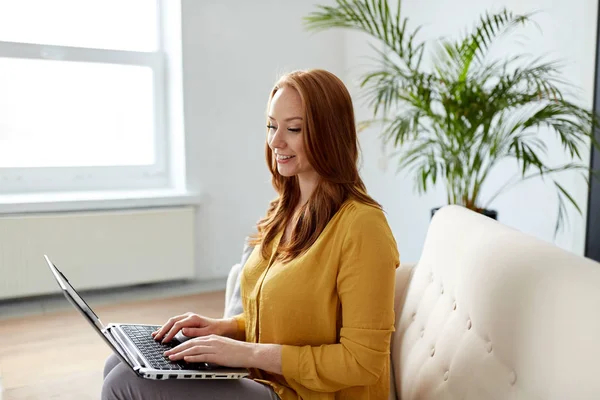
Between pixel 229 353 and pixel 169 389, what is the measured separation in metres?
0.14

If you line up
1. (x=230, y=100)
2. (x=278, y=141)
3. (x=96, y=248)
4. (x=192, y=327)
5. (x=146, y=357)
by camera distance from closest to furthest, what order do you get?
(x=146, y=357)
(x=278, y=141)
(x=192, y=327)
(x=96, y=248)
(x=230, y=100)

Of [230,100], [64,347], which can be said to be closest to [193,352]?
[64,347]

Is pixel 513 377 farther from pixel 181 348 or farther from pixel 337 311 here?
pixel 181 348

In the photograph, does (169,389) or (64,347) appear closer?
(169,389)

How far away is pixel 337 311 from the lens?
134 cm

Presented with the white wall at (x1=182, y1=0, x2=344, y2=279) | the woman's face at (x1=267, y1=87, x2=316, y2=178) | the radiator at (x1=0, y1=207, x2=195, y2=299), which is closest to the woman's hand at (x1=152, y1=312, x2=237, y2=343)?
the woman's face at (x1=267, y1=87, x2=316, y2=178)

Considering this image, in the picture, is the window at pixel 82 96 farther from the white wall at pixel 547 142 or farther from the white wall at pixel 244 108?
the white wall at pixel 547 142

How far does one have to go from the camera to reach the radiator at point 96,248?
3695 millimetres

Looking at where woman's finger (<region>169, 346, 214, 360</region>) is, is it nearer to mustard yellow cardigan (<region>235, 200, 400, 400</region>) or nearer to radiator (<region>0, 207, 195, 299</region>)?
mustard yellow cardigan (<region>235, 200, 400, 400</region>)

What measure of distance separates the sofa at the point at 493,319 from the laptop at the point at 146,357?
1.46 feet

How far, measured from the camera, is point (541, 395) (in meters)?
1.00

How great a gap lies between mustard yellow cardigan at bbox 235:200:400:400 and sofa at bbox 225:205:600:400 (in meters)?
0.15

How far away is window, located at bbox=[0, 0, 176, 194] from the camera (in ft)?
13.0

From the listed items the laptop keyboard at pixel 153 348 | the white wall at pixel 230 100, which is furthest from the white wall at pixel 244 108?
the laptop keyboard at pixel 153 348
